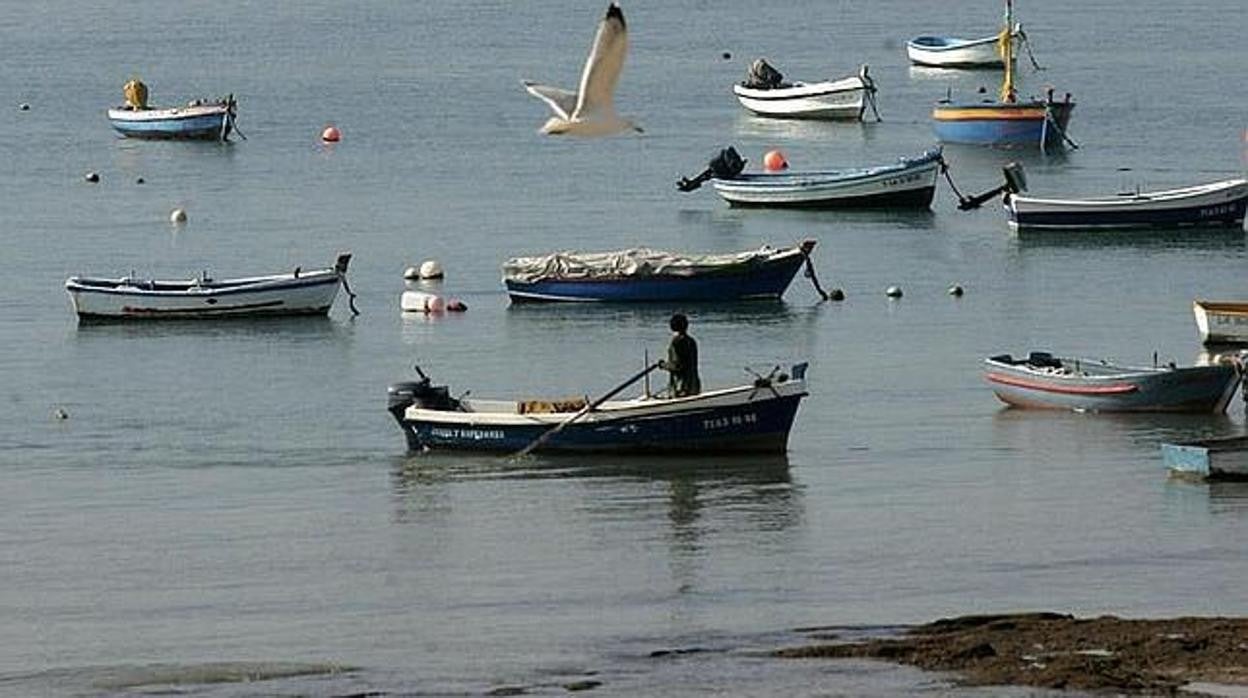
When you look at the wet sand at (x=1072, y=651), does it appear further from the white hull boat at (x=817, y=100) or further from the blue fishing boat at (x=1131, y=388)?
the white hull boat at (x=817, y=100)

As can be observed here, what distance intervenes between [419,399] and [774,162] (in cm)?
3906

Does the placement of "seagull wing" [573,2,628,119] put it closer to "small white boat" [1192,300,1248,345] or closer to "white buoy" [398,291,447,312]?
"small white boat" [1192,300,1248,345]

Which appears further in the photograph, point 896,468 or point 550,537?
point 896,468

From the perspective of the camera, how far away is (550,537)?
2703 cm

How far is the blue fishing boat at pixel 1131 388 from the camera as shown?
3378 cm

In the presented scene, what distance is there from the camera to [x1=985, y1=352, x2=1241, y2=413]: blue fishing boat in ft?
111

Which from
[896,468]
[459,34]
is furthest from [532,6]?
[896,468]

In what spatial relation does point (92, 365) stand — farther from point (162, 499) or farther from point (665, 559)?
point (665, 559)

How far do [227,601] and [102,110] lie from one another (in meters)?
66.5

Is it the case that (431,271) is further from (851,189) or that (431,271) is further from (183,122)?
(183,122)

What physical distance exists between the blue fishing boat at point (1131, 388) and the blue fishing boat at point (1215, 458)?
15.3 ft

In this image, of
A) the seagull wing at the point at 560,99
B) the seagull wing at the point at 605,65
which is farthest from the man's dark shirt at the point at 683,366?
the seagull wing at the point at 605,65

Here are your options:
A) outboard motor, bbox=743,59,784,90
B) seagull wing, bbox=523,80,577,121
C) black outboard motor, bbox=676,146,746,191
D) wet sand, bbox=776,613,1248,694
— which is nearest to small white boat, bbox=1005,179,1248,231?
black outboard motor, bbox=676,146,746,191

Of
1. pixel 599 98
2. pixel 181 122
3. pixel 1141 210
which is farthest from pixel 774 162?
pixel 599 98
